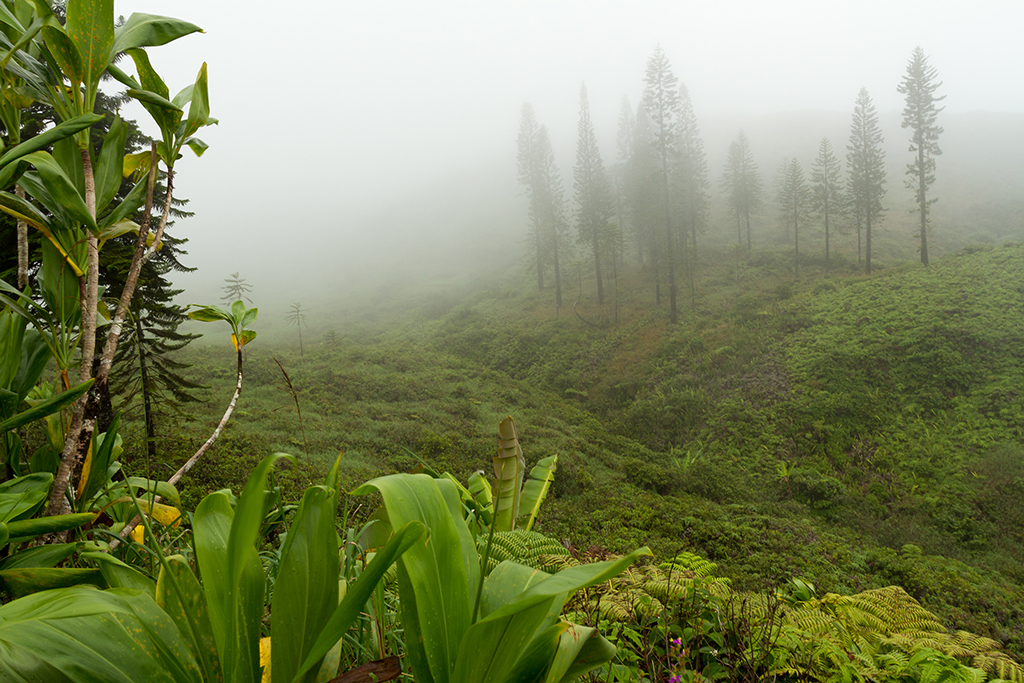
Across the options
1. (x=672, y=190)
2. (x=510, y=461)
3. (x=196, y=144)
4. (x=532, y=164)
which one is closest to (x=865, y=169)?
(x=672, y=190)

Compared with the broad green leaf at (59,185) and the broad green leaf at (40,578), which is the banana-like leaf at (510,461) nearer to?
the broad green leaf at (40,578)

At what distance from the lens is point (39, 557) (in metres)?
0.98

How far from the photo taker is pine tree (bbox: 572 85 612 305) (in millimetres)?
25000

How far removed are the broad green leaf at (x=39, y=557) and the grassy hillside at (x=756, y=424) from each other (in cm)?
61

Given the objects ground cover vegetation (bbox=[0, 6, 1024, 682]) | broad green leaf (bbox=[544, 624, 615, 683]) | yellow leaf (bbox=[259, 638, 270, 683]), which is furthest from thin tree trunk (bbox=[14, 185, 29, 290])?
broad green leaf (bbox=[544, 624, 615, 683])

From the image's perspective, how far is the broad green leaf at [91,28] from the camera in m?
1.08

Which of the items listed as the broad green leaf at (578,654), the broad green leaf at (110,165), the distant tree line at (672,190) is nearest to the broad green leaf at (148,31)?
the broad green leaf at (110,165)

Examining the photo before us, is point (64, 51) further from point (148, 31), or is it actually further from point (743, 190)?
point (743, 190)

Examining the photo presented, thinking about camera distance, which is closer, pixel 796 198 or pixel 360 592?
pixel 360 592

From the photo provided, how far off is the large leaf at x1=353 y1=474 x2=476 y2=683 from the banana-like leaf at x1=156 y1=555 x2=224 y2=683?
353 millimetres

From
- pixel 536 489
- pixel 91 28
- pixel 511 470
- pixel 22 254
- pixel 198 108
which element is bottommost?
pixel 536 489

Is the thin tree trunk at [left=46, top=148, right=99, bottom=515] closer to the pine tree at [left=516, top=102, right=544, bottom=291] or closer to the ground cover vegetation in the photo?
the ground cover vegetation

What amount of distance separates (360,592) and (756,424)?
13201 mm

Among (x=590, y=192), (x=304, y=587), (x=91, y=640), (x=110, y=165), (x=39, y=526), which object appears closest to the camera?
(x=91, y=640)
